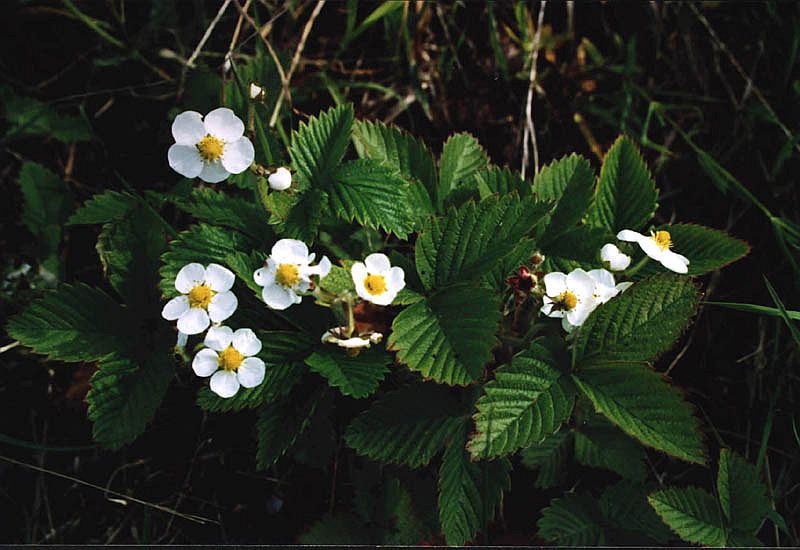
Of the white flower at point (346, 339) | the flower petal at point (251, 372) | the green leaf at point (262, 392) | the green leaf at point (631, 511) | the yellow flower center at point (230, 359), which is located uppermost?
the white flower at point (346, 339)

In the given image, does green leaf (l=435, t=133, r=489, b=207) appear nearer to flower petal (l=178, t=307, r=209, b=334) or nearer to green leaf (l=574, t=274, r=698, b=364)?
green leaf (l=574, t=274, r=698, b=364)

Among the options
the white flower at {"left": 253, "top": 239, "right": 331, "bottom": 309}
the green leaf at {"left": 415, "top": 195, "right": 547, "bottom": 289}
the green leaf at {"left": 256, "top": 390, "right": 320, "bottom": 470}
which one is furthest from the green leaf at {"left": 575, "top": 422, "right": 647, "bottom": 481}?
the white flower at {"left": 253, "top": 239, "right": 331, "bottom": 309}

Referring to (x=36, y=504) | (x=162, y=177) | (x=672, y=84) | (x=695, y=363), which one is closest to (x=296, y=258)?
(x=162, y=177)

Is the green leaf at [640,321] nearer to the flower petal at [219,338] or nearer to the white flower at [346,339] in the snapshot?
the white flower at [346,339]

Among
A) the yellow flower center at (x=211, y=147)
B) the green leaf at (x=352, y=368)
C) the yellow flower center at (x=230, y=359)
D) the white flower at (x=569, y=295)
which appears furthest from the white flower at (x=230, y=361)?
the white flower at (x=569, y=295)

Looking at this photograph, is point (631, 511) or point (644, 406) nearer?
point (644, 406)

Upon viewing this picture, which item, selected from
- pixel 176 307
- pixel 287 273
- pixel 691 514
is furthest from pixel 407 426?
pixel 691 514

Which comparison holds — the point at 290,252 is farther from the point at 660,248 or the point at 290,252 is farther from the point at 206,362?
the point at 660,248
